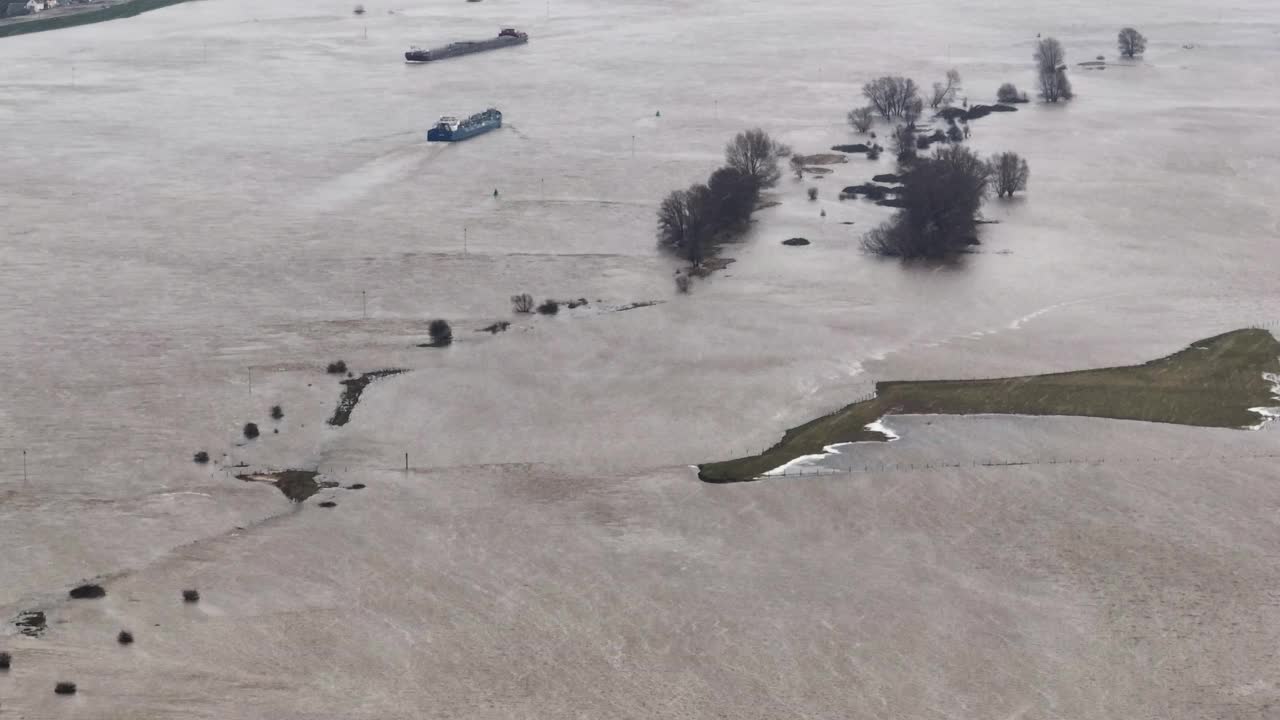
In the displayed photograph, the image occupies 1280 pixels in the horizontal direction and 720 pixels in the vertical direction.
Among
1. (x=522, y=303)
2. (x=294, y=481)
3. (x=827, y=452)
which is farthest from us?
(x=522, y=303)

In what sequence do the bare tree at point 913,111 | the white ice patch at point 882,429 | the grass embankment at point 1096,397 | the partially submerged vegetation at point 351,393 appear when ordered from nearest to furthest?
the white ice patch at point 882,429 < the grass embankment at point 1096,397 < the partially submerged vegetation at point 351,393 < the bare tree at point 913,111

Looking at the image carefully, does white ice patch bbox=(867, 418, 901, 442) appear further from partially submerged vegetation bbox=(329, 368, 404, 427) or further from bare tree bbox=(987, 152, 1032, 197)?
bare tree bbox=(987, 152, 1032, 197)

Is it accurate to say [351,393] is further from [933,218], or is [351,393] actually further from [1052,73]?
[1052,73]

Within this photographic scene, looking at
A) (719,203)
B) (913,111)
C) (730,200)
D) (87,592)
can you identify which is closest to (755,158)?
(730,200)

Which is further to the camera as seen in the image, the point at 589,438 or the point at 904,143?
the point at 904,143

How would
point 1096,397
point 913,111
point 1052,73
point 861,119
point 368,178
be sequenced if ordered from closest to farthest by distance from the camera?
1. point 1096,397
2. point 368,178
3. point 861,119
4. point 913,111
5. point 1052,73

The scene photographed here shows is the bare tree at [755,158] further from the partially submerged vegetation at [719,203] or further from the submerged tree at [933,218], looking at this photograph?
the submerged tree at [933,218]

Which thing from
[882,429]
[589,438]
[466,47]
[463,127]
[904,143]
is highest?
[466,47]

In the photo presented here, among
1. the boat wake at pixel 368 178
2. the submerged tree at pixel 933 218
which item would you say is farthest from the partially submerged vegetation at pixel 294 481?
the submerged tree at pixel 933 218
